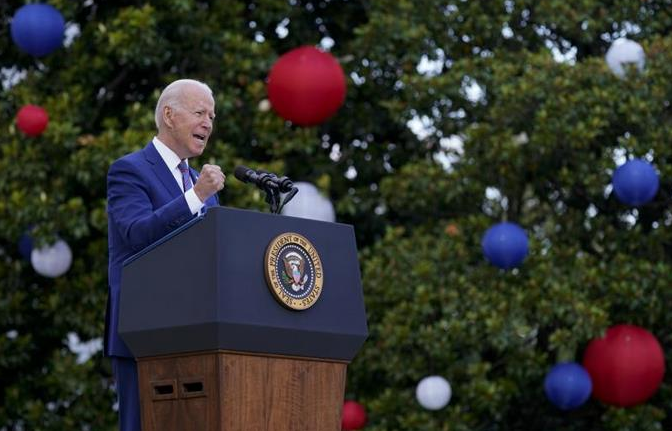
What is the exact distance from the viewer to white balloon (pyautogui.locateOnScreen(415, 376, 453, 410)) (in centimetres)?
923

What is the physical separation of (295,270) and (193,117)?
61 centimetres

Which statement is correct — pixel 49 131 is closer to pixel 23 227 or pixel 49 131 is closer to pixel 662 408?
pixel 23 227

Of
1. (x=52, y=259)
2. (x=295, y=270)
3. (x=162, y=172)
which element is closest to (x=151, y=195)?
(x=162, y=172)

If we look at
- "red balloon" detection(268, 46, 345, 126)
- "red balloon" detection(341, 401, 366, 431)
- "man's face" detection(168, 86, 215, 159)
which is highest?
"red balloon" detection(268, 46, 345, 126)

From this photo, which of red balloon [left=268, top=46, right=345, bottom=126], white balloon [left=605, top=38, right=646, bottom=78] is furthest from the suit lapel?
white balloon [left=605, top=38, right=646, bottom=78]

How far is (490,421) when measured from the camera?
402 inches

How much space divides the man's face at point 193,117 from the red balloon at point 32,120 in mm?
5801

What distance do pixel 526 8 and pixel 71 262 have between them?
13.8ft

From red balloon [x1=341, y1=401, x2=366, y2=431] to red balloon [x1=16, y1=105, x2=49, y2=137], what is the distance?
2948 millimetres

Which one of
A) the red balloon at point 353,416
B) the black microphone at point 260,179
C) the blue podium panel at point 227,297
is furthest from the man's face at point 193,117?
the red balloon at point 353,416

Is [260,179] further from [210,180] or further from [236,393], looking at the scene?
[236,393]

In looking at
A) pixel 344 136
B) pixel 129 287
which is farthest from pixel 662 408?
pixel 129 287

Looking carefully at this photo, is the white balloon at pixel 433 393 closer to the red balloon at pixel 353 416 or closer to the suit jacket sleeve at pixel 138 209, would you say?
the red balloon at pixel 353 416

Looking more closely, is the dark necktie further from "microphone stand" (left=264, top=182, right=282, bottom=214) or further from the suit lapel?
"microphone stand" (left=264, top=182, right=282, bottom=214)
